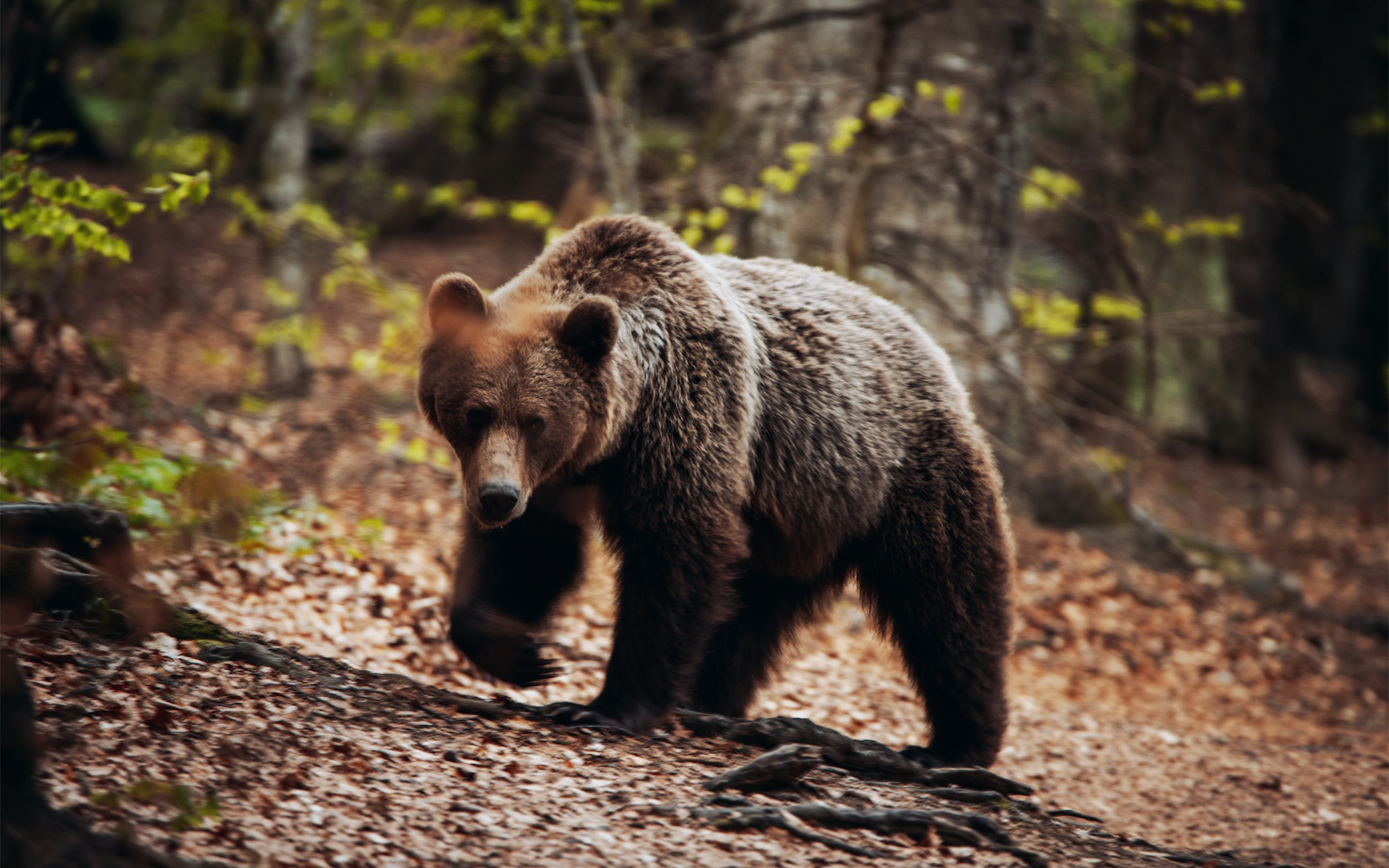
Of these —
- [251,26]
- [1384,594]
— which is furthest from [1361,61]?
[251,26]

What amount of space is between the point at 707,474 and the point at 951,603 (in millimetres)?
1504

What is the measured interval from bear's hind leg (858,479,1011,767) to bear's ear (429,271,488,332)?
2269 mm

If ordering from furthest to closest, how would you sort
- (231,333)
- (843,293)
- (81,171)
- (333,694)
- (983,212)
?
(81,171)
(231,333)
(983,212)
(843,293)
(333,694)

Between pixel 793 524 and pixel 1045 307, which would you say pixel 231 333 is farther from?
pixel 793 524

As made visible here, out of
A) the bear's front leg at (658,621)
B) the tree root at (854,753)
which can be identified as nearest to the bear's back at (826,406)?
the bear's front leg at (658,621)

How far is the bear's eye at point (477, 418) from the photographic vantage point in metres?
4.73

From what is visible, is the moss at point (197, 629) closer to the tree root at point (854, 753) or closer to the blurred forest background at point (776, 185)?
the blurred forest background at point (776, 185)

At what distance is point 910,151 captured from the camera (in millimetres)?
10461

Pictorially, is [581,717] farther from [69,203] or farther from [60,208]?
[60,208]

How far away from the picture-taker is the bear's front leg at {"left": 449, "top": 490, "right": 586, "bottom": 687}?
16.8ft

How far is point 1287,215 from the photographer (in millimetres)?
19172

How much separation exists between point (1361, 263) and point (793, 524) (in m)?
19.8

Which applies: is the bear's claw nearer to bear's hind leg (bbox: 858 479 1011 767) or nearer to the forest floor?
the forest floor

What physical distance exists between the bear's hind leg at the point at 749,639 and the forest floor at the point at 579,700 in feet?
0.86
